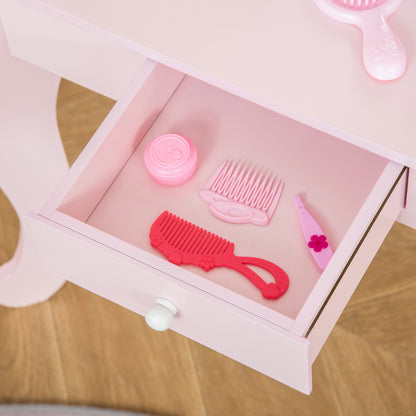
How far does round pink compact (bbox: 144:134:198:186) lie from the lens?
947 mm

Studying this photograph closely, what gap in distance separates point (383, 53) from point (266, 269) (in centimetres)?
33

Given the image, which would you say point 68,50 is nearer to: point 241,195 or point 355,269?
point 241,195

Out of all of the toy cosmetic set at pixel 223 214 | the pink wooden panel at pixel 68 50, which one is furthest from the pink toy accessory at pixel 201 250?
the pink wooden panel at pixel 68 50

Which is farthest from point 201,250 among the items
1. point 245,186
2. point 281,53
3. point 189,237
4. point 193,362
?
point 193,362

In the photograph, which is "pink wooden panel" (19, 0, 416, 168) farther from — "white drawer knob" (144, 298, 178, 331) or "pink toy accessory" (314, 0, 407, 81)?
"white drawer knob" (144, 298, 178, 331)

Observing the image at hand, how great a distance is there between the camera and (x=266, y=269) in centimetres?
91

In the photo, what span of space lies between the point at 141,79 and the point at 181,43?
0.12 m

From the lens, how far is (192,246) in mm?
916

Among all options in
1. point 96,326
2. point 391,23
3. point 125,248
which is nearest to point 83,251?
point 125,248

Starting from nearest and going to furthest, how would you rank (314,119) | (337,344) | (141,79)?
(314,119) < (141,79) < (337,344)

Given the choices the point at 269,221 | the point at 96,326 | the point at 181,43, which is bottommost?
the point at 96,326

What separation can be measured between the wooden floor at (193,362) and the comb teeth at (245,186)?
1.81 feet

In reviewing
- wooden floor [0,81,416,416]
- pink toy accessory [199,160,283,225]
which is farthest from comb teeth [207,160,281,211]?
wooden floor [0,81,416,416]

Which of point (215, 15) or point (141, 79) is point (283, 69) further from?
point (141, 79)
